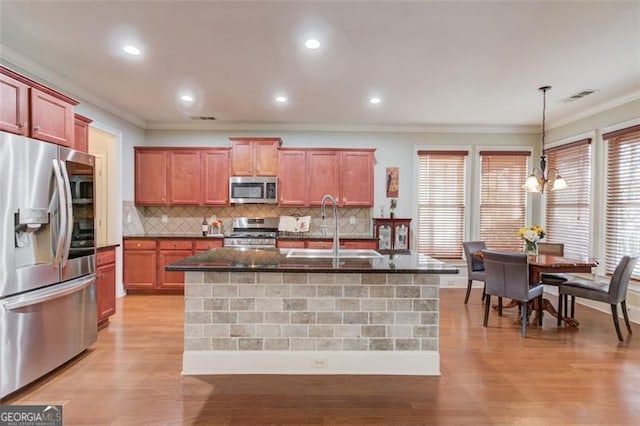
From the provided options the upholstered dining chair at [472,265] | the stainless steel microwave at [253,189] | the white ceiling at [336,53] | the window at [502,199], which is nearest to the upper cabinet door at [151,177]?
the white ceiling at [336,53]

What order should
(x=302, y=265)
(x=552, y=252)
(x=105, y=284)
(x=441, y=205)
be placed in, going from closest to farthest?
(x=302, y=265)
(x=105, y=284)
(x=552, y=252)
(x=441, y=205)

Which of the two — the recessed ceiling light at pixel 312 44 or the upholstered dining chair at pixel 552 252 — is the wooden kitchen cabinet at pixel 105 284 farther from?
the upholstered dining chair at pixel 552 252

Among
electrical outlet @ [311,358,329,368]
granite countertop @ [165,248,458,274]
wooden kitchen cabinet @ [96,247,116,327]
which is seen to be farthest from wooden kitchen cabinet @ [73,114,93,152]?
electrical outlet @ [311,358,329,368]

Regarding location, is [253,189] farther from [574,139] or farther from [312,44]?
[574,139]

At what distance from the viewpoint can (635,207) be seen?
4.15 metres

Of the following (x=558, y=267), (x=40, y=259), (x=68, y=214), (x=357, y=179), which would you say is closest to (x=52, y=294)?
(x=40, y=259)

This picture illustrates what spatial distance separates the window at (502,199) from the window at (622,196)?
144 centimetres

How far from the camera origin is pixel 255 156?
18.2 feet

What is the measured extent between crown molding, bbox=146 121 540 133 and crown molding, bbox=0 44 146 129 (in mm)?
895

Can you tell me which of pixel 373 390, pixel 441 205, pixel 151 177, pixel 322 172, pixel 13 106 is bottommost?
pixel 373 390

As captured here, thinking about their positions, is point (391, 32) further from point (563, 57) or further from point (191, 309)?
point (191, 309)

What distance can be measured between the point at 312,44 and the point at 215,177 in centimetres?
325

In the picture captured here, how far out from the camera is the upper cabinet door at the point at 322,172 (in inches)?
219

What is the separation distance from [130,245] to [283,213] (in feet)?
7.96
